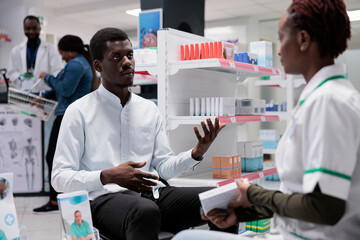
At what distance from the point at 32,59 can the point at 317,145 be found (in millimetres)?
4398

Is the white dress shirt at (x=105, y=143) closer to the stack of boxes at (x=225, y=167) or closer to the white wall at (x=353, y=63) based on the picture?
the stack of boxes at (x=225, y=167)

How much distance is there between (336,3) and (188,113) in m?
2.06

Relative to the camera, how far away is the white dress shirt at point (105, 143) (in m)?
1.92

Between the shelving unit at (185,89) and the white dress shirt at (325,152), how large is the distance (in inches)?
64.8

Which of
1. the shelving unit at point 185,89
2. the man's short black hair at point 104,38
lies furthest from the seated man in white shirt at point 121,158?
the shelving unit at point 185,89

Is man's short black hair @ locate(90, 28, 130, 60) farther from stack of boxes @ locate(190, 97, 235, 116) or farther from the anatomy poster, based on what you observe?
the anatomy poster

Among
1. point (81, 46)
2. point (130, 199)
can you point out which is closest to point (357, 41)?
point (81, 46)

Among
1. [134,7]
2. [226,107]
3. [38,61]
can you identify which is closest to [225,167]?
[226,107]

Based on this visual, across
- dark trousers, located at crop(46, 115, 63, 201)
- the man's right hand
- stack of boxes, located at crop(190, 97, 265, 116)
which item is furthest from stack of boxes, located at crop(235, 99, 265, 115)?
dark trousers, located at crop(46, 115, 63, 201)

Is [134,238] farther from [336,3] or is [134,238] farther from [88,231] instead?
[336,3]

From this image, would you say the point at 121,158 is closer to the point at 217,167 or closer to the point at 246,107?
the point at 217,167

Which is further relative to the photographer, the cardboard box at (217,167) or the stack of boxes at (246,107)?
the stack of boxes at (246,107)

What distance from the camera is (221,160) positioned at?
2.99 metres

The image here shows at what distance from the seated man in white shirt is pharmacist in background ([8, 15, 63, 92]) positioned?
284 centimetres
